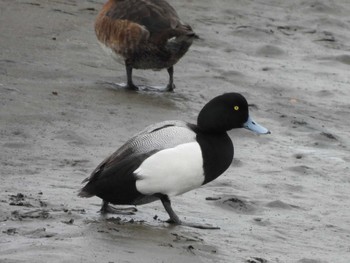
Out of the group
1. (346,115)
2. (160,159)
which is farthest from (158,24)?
(160,159)

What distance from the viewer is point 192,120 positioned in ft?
31.6

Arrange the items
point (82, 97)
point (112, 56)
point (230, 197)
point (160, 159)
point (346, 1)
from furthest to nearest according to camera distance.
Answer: point (346, 1) < point (112, 56) < point (82, 97) < point (230, 197) < point (160, 159)

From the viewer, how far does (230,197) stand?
748 cm

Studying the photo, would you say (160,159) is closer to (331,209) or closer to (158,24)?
(331,209)

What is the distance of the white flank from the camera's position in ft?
21.6

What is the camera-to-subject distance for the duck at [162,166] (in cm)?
661

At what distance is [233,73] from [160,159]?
4598mm

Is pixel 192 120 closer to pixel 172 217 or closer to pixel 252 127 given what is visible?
pixel 252 127

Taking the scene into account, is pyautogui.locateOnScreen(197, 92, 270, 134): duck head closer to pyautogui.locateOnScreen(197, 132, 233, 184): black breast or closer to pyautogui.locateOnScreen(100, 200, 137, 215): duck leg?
pyautogui.locateOnScreen(197, 132, 233, 184): black breast

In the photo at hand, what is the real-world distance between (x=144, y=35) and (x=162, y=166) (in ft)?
12.3

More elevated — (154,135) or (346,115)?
(154,135)

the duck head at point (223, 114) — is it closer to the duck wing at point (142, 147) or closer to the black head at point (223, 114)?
the black head at point (223, 114)

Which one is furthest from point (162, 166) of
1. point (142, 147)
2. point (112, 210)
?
point (112, 210)

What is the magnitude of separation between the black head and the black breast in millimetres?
72
